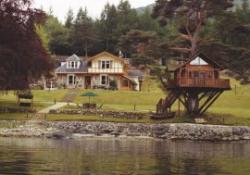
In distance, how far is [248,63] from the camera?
68.8 metres

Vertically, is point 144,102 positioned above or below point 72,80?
below

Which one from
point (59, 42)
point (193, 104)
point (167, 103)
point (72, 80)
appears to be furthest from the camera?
point (59, 42)

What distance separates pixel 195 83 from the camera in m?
69.2

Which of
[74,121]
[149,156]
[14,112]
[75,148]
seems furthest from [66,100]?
[149,156]

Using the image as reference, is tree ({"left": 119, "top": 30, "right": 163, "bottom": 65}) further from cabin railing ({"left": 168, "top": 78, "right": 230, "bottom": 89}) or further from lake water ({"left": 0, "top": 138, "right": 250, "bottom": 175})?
lake water ({"left": 0, "top": 138, "right": 250, "bottom": 175})

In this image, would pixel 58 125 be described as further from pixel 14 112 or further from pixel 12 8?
pixel 12 8

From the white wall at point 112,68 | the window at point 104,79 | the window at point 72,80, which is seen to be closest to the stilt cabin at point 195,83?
the white wall at point 112,68

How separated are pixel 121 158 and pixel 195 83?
30975mm

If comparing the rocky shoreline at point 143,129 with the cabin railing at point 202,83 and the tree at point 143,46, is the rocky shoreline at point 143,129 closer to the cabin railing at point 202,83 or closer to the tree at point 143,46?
the cabin railing at point 202,83

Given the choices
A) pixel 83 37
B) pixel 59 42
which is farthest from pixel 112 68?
pixel 59 42

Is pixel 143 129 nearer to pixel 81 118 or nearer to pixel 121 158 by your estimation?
pixel 81 118

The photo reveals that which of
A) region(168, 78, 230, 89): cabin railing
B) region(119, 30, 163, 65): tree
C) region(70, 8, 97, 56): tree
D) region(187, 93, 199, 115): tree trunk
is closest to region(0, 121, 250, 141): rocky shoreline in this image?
region(168, 78, 230, 89): cabin railing

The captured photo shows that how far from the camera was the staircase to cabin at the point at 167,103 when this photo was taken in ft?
230

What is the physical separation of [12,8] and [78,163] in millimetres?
35817
